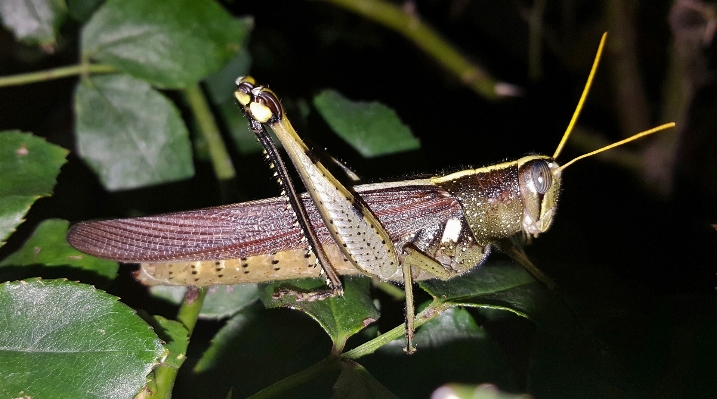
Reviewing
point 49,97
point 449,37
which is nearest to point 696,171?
point 449,37

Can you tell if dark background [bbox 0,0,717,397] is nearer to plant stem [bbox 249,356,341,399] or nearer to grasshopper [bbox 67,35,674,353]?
grasshopper [bbox 67,35,674,353]

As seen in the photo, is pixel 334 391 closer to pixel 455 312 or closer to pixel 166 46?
pixel 455 312

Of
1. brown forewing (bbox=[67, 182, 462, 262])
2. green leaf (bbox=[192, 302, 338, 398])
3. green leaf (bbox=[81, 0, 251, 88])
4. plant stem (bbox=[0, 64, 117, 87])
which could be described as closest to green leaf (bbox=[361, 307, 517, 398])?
green leaf (bbox=[192, 302, 338, 398])

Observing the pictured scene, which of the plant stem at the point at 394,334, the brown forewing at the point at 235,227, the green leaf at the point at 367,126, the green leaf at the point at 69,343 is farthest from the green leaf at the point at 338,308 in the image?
the green leaf at the point at 367,126

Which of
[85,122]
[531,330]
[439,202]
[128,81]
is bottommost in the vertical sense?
[531,330]

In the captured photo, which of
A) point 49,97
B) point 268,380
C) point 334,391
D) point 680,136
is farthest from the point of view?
point 680,136

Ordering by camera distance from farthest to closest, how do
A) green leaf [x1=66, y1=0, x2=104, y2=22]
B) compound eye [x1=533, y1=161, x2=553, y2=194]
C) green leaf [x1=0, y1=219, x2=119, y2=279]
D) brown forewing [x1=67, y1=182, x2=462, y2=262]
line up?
green leaf [x1=66, y1=0, x2=104, y2=22] < compound eye [x1=533, y1=161, x2=553, y2=194] < brown forewing [x1=67, y1=182, x2=462, y2=262] < green leaf [x1=0, y1=219, x2=119, y2=279]
